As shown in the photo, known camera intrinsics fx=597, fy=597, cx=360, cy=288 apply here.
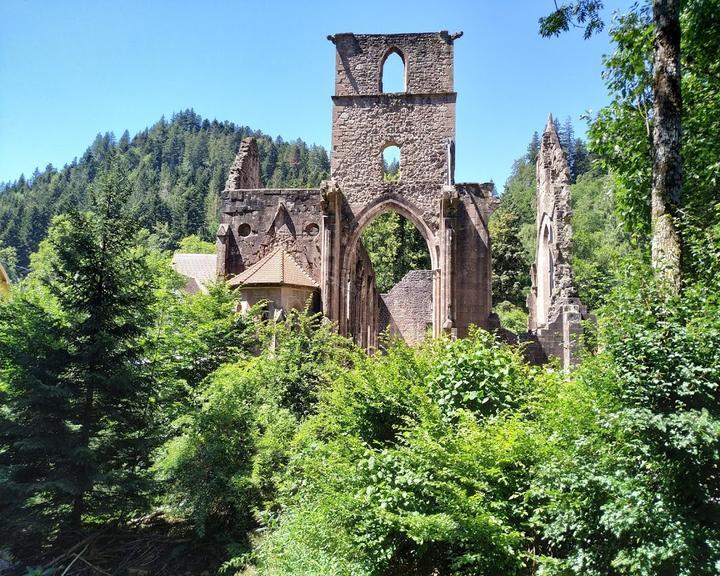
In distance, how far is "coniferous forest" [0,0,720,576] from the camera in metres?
5.18

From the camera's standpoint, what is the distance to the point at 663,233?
6645mm

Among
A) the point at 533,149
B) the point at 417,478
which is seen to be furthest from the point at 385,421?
the point at 533,149

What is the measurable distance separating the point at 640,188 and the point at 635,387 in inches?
214

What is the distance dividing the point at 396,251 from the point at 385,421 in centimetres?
3692

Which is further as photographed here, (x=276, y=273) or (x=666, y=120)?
(x=276, y=273)

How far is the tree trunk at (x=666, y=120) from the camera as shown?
270 inches

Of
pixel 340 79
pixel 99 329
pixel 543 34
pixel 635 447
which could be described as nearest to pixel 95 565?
pixel 99 329

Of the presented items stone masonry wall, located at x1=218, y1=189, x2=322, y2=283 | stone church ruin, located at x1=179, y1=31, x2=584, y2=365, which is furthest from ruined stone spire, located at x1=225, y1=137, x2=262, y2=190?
stone masonry wall, located at x1=218, y1=189, x2=322, y2=283

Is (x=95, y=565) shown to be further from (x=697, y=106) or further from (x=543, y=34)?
(x=697, y=106)

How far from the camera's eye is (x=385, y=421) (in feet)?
28.6

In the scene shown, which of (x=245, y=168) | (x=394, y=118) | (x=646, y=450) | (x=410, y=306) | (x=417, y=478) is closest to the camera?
(x=646, y=450)

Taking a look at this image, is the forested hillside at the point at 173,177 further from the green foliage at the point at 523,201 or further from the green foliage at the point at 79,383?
the green foliage at the point at 79,383

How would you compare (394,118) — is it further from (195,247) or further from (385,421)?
(195,247)

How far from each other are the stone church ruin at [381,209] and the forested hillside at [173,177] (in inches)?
1009
